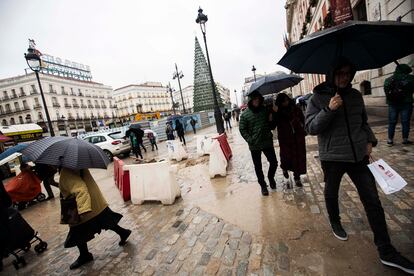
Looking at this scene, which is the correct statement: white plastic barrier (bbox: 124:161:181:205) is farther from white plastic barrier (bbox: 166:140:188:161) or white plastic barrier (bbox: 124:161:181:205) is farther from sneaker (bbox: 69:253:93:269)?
white plastic barrier (bbox: 166:140:188:161)

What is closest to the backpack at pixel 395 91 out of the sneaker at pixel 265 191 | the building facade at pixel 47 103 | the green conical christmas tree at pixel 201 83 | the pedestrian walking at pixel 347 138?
the sneaker at pixel 265 191

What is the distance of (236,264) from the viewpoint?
274 centimetres

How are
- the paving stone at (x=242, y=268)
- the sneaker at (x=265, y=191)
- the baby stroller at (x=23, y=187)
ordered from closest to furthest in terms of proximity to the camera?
1. the paving stone at (x=242, y=268)
2. the sneaker at (x=265, y=191)
3. the baby stroller at (x=23, y=187)

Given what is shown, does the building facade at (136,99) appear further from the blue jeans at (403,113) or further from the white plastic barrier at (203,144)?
the blue jeans at (403,113)

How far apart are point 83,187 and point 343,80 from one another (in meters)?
3.29

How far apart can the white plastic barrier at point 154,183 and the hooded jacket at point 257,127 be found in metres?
1.92

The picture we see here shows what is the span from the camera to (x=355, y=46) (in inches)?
101

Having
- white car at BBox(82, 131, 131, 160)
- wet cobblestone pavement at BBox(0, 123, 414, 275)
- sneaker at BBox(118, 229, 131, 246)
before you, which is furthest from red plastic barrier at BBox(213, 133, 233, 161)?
white car at BBox(82, 131, 131, 160)

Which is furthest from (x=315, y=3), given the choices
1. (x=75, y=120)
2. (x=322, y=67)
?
(x=75, y=120)

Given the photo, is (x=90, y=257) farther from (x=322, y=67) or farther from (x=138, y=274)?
(x=322, y=67)

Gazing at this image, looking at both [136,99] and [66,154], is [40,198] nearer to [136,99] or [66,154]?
[66,154]

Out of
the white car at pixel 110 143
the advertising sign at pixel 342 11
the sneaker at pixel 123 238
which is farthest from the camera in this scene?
the white car at pixel 110 143

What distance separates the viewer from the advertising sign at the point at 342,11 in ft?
32.7

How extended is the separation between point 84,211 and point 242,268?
6.59 feet
